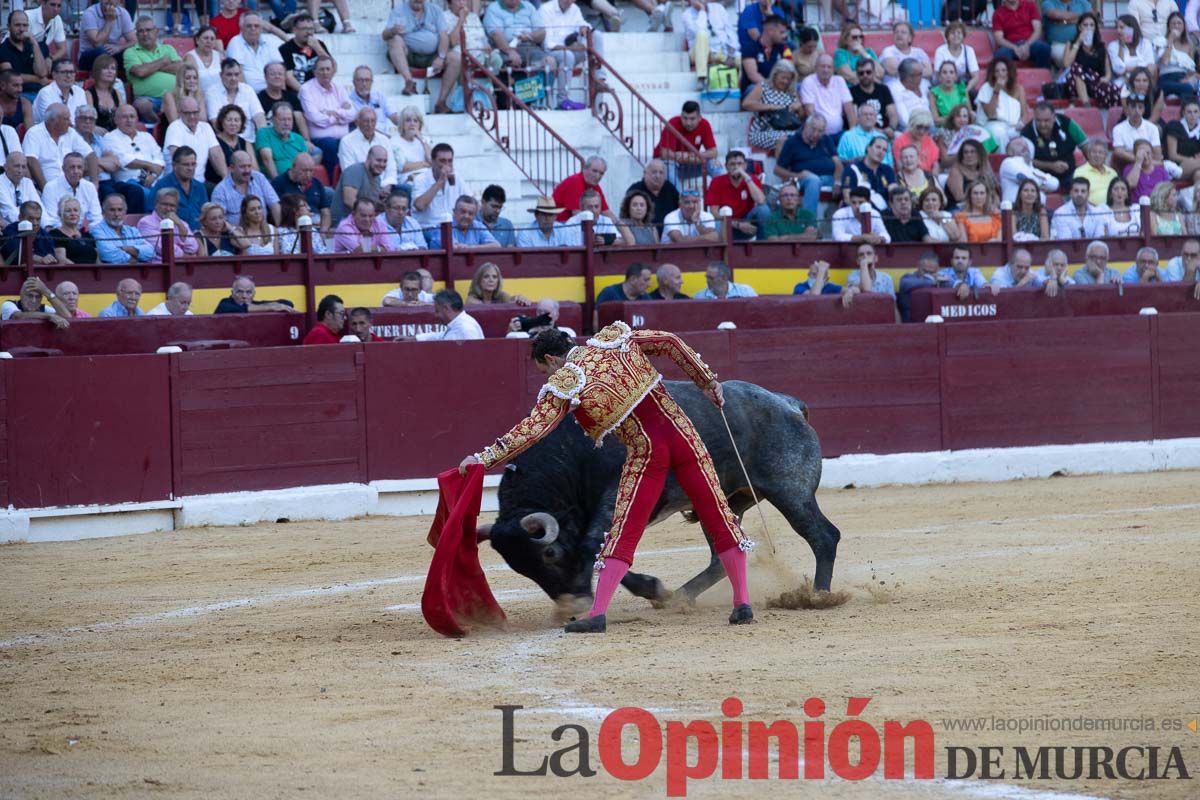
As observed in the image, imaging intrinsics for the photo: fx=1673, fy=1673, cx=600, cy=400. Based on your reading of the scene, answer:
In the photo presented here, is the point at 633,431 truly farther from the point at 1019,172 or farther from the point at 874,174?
the point at 1019,172

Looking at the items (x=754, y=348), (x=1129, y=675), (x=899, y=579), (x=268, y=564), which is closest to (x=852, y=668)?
(x=1129, y=675)

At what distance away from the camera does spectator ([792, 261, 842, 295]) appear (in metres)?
12.3

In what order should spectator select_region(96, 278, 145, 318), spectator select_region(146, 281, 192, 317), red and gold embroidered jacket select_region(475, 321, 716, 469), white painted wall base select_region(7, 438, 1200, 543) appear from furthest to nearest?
spectator select_region(146, 281, 192, 317) → spectator select_region(96, 278, 145, 318) → white painted wall base select_region(7, 438, 1200, 543) → red and gold embroidered jacket select_region(475, 321, 716, 469)

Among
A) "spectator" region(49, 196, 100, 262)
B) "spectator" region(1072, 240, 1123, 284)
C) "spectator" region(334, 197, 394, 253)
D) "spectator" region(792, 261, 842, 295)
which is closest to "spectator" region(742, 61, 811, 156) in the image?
"spectator" region(792, 261, 842, 295)

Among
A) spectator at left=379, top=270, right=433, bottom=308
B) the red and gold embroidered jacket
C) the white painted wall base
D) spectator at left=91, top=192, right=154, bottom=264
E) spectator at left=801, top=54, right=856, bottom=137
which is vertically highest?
spectator at left=801, top=54, right=856, bottom=137

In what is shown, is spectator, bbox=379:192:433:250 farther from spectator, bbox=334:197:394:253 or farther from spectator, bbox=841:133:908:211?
spectator, bbox=841:133:908:211

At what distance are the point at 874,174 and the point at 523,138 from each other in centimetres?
294

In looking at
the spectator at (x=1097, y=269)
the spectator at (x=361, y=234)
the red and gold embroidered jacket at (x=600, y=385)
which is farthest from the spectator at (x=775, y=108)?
the red and gold embroidered jacket at (x=600, y=385)

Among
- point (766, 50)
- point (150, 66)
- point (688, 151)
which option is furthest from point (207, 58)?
point (766, 50)

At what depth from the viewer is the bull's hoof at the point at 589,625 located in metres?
6.26

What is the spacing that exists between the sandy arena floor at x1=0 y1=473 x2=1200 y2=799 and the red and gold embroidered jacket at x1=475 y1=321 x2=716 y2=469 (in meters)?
0.78

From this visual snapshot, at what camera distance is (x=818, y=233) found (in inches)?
508

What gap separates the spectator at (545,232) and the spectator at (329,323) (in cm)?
175

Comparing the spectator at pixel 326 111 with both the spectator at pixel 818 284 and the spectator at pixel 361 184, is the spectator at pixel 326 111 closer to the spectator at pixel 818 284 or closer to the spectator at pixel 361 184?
the spectator at pixel 361 184
